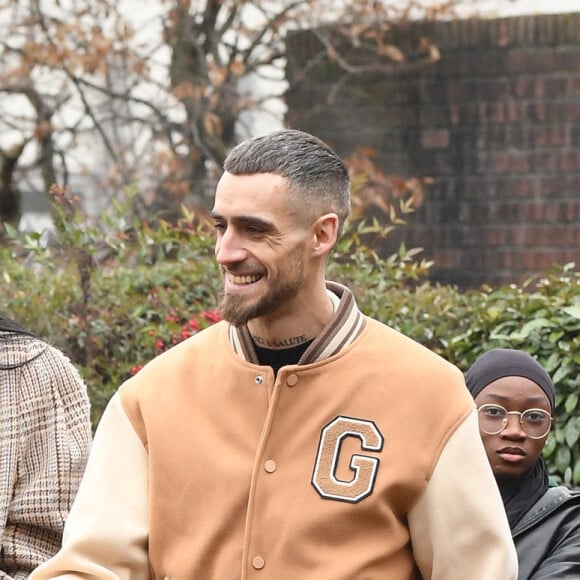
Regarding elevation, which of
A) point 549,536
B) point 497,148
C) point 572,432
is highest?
Result: point 497,148

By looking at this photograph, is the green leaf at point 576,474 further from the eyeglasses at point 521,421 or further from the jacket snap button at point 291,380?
the jacket snap button at point 291,380

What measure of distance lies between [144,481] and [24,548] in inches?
31.9

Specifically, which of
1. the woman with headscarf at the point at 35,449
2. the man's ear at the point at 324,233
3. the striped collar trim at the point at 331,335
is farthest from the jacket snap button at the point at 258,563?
the woman with headscarf at the point at 35,449

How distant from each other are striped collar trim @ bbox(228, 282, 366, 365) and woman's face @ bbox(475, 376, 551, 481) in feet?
2.78

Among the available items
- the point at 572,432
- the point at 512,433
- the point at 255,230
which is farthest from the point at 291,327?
the point at 572,432

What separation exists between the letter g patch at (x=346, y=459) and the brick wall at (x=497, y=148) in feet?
17.8

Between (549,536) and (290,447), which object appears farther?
(549,536)

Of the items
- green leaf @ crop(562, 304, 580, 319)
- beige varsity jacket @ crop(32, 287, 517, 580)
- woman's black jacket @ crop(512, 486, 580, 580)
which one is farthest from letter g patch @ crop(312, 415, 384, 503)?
green leaf @ crop(562, 304, 580, 319)

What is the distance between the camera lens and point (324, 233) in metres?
3.20

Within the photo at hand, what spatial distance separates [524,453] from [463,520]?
941mm

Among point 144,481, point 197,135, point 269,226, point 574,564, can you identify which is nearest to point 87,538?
point 144,481

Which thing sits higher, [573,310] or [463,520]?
[463,520]

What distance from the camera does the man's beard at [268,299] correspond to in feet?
10.3

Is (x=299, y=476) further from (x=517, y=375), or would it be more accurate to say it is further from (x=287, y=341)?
(x=517, y=375)
